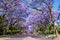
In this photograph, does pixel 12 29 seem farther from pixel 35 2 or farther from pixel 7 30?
pixel 35 2

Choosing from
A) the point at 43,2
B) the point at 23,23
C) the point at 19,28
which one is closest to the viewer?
the point at 43,2

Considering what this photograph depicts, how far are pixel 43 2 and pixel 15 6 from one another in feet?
14.8

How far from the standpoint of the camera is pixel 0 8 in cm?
1998

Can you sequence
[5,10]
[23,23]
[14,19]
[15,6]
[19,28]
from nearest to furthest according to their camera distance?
[15,6]
[5,10]
[14,19]
[23,23]
[19,28]

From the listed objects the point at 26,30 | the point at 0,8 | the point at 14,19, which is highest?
the point at 0,8

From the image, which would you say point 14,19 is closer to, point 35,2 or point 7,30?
point 7,30

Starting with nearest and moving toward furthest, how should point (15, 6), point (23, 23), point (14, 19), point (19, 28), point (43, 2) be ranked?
point (43, 2) → point (15, 6) → point (14, 19) → point (23, 23) → point (19, 28)

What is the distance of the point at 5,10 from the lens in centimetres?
1994

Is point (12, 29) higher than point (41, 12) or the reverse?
the reverse

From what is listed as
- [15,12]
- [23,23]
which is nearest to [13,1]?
[15,12]

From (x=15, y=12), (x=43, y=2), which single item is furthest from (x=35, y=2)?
(x=15, y=12)

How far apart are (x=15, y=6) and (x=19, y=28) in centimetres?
770

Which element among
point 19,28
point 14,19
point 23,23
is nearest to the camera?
point 14,19

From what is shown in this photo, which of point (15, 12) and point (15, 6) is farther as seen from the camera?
point (15, 12)
